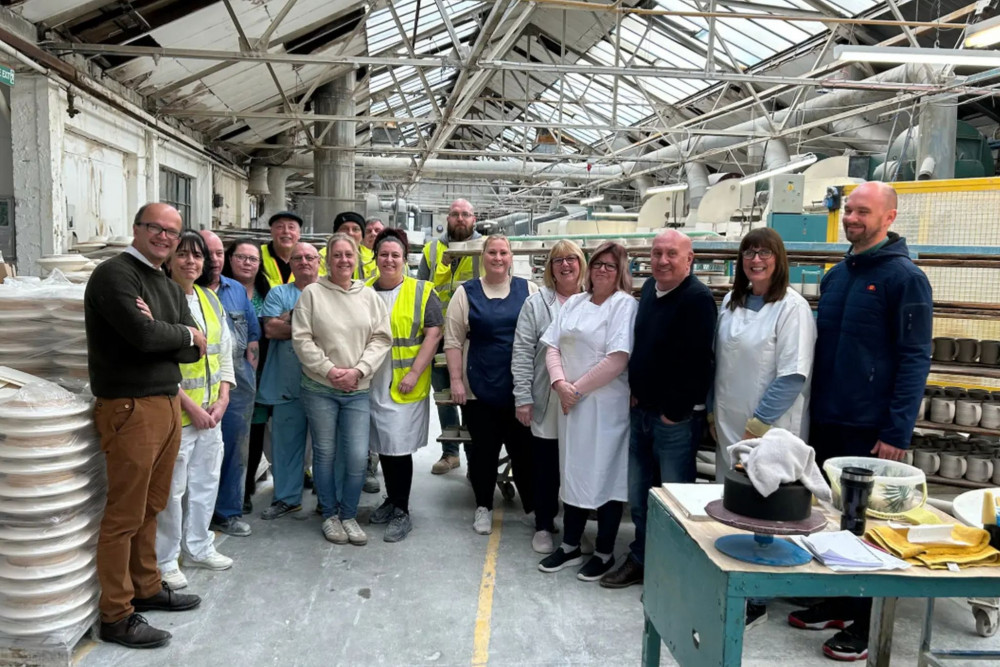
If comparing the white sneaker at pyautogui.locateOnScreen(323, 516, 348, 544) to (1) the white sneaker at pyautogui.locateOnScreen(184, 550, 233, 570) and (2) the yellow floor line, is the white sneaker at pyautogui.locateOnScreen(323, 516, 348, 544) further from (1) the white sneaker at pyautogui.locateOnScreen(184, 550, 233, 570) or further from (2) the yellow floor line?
(2) the yellow floor line

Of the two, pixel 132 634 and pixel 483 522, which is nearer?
pixel 132 634

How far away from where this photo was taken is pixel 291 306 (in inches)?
147

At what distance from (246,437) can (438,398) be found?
1.10 metres

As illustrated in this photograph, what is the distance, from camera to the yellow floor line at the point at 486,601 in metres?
2.59

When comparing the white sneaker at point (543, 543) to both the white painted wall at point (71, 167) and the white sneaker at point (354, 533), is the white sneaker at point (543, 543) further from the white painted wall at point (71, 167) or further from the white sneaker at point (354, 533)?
the white painted wall at point (71, 167)

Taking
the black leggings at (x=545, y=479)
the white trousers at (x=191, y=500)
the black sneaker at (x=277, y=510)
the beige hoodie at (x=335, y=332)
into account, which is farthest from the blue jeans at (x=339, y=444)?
the black leggings at (x=545, y=479)

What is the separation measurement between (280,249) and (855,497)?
3.27 meters

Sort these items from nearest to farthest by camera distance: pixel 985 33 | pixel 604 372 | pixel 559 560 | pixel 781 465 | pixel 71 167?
pixel 781 465
pixel 604 372
pixel 559 560
pixel 985 33
pixel 71 167

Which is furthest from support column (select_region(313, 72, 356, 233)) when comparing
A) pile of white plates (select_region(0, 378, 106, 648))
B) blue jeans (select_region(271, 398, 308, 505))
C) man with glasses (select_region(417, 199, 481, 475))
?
pile of white plates (select_region(0, 378, 106, 648))

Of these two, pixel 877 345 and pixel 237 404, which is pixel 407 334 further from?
pixel 877 345

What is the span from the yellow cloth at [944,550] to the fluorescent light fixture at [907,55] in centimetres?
418

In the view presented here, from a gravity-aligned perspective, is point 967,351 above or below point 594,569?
above

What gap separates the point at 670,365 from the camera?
114 inches

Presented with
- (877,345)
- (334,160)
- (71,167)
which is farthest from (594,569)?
(334,160)
